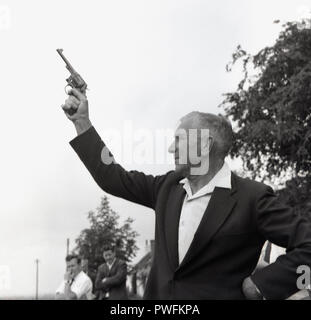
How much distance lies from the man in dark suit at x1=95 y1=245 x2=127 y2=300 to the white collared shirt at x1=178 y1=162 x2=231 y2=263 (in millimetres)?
8689

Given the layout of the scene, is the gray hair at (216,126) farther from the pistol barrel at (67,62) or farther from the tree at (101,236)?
the tree at (101,236)

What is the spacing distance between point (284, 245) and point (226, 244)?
31cm

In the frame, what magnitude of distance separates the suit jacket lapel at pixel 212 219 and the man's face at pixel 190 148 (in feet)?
0.75

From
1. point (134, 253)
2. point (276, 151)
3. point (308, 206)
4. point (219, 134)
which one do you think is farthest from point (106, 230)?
point (219, 134)

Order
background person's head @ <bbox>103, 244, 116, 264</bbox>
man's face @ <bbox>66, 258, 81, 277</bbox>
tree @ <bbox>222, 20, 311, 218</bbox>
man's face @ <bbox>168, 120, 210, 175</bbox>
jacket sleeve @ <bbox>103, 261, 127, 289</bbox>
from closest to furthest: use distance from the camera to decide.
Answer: man's face @ <bbox>168, 120, 210, 175</bbox> < man's face @ <bbox>66, 258, 81, 277</bbox> < jacket sleeve @ <bbox>103, 261, 127, 289</bbox> < background person's head @ <bbox>103, 244, 116, 264</bbox> < tree @ <bbox>222, 20, 311, 218</bbox>

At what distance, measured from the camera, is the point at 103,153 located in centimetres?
408

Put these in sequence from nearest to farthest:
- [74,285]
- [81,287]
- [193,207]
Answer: [193,207]
[81,287]
[74,285]

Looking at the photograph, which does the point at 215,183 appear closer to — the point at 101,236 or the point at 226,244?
the point at 226,244

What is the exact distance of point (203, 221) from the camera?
3883mm

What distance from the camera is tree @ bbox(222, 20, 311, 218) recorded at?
27.9 meters

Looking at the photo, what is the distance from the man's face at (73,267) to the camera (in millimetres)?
12492

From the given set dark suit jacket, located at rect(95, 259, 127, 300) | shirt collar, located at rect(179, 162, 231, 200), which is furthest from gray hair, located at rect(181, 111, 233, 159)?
dark suit jacket, located at rect(95, 259, 127, 300)

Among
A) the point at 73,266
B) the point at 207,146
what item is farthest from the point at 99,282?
the point at 207,146

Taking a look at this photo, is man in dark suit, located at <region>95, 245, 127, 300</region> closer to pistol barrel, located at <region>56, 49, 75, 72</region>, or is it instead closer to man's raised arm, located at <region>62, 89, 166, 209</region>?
pistol barrel, located at <region>56, 49, 75, 72</region>
